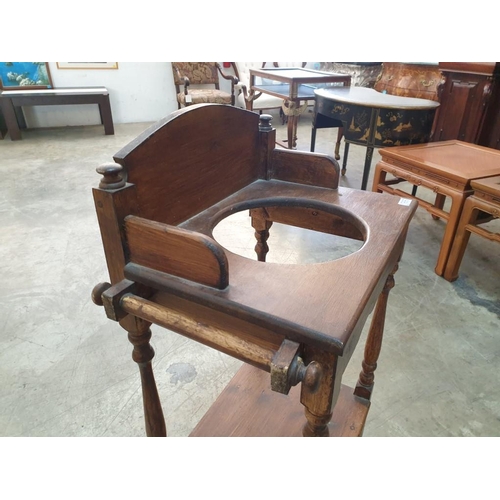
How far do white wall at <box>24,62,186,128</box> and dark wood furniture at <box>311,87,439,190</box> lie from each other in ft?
11.2

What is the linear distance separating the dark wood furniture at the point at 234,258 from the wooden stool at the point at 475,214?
1.09m

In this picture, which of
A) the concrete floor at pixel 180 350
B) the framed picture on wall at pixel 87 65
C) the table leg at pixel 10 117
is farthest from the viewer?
the framed picture on wall at pixel 87 65

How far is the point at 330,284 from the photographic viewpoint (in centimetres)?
69

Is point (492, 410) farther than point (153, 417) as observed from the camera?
Yes

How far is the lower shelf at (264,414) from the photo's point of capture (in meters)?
1.19

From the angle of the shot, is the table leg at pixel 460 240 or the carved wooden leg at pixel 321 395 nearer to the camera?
the carved wooden leg at pixel 321 395

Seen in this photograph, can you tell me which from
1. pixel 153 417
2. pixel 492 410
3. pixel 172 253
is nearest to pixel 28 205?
pixel 153 417

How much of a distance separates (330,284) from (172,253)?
0.28 m

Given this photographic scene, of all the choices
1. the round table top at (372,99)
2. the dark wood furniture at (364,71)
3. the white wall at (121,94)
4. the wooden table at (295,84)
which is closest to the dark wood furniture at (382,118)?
the round table top at (372,99)

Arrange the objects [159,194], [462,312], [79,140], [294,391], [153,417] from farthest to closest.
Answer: [79,140] → [462,312] → [294,391] → [153,417] → [159,194]

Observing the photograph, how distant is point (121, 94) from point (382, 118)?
4.20 meters

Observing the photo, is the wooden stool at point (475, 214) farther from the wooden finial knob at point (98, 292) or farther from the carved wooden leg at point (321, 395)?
the wooden finial knob at point (98, 292)

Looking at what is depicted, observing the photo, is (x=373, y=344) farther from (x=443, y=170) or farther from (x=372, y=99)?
(x=372, y=99)

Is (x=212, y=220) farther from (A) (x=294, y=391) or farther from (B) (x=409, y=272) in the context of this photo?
(B) (x=409, y=272)
